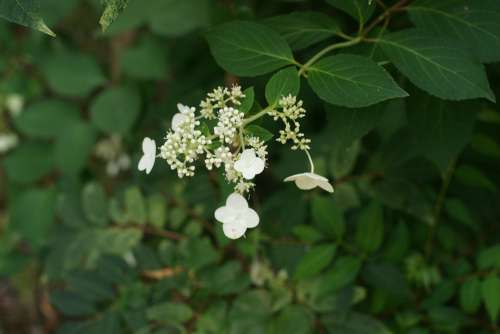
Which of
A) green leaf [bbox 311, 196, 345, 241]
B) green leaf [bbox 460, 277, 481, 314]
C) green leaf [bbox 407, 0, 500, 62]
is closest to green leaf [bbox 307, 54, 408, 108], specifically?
green leaf [bbox 407, 0, 500, 62]

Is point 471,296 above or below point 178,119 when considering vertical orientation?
below

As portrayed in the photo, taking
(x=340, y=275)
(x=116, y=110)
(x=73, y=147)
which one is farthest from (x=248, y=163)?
(x=73, y=147)

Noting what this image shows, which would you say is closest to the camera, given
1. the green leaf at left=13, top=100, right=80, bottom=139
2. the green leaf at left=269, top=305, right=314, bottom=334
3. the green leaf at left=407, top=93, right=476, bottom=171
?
the green leaf at left=407, top=93, right=476, bottom=171

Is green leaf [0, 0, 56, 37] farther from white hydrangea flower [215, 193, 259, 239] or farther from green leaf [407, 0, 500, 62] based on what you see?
green leaf [407, 0, 500, 62]

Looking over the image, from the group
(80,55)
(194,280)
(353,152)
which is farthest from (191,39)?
(194,280)

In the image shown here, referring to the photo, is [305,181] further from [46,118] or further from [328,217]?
[46,118]

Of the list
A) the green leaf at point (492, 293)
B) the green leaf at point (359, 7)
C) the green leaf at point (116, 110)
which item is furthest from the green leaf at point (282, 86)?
the green leaf at point (116, 110)

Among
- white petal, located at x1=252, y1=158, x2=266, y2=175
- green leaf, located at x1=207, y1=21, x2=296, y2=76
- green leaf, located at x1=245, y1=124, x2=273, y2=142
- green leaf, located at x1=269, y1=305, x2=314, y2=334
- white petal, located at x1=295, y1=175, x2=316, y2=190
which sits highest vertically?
green leaf, located at x1=207, y1=21, x2=296, y2=76
